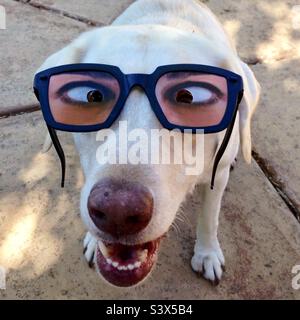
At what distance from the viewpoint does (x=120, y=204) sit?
1521 millimetres

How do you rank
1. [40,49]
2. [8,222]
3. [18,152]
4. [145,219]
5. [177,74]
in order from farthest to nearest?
[40,49], [18,152], [8,222], [177,74], [145,219]

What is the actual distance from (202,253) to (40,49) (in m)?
2.21

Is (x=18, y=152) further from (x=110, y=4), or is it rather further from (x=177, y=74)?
(x=110, y=4)

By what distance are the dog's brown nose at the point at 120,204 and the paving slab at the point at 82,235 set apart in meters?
0.95

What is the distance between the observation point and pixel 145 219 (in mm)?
1604

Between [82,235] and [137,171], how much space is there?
1.21 meters

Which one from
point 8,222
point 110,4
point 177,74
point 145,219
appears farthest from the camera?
point 110,4

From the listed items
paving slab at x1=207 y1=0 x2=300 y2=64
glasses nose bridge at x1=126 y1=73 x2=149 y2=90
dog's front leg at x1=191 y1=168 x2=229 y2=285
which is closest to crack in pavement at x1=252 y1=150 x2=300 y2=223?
dog's front leg at x1=191 y1=168 x2=229 y2=285

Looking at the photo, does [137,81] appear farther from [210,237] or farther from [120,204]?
[210,237]

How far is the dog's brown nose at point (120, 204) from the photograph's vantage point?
153cm

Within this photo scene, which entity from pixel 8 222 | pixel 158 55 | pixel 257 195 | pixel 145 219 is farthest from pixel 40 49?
pixel 145 219

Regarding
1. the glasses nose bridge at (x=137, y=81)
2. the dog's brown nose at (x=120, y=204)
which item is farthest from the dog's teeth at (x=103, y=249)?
the glasses nose bridge at (x=137, y=81)

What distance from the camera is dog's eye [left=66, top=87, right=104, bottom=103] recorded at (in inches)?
70.1
